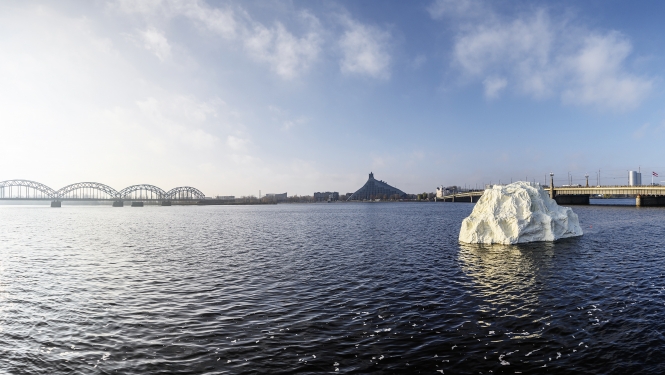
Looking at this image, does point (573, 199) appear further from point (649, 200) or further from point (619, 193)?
point (619, 193)

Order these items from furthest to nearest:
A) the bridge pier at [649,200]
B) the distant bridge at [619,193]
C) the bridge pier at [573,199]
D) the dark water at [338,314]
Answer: the bridge pier at [573,199]
the bridge pier at [649,200]
the distant bridge at [619,193]
the dark water at [338,314]

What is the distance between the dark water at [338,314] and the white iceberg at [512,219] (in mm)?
6692

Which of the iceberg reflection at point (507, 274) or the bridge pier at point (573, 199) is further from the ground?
the bridge pier at point (573, 199)

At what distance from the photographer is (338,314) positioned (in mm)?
17484

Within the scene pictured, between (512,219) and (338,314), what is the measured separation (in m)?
30.9

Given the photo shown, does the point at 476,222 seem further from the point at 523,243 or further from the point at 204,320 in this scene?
the point at 204,320

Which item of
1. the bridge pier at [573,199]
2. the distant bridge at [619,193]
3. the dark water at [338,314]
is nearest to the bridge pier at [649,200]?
the distant bridge at [619,193]

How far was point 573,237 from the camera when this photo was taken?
4634cm

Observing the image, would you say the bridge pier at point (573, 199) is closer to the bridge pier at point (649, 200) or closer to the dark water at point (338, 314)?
the bridge pier at point (649, 200)

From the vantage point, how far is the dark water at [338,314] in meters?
12.5

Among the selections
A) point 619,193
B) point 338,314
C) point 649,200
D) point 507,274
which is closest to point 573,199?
point 649,200

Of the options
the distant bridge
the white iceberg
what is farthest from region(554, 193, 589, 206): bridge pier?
the white iceberg

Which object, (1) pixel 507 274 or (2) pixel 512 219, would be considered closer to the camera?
(1) pixel 507 274

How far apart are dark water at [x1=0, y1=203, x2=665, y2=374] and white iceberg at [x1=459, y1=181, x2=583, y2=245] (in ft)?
22.0
